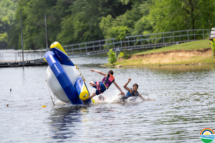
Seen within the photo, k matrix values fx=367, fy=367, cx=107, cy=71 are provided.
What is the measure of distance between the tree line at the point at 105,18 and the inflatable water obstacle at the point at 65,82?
27414mm

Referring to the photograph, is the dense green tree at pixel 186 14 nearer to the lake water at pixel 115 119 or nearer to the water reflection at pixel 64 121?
the lake water at pixel 115 119

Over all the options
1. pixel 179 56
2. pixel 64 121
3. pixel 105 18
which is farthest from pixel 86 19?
pixel 64 121

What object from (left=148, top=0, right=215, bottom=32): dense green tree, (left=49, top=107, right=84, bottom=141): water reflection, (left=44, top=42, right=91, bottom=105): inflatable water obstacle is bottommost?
(left=49, top=107, right=84, bottom=141): water reflection

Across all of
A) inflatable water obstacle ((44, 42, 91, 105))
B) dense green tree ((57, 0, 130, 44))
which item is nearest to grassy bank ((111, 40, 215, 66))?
inflatable water obstacle ((44, 42, 91, 105))

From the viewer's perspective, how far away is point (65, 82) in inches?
643

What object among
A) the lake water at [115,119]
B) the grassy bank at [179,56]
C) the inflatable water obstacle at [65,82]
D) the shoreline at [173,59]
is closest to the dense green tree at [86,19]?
the shoreline at [173,59]

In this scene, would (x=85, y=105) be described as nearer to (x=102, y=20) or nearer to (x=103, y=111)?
(x=103, y=111)

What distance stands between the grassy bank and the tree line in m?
6.94

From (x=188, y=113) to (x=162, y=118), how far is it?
124cm

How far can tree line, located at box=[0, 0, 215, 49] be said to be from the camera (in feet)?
150

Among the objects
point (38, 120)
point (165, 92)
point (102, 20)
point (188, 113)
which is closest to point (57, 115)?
point (38, 120)

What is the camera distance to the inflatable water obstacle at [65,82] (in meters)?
16.3

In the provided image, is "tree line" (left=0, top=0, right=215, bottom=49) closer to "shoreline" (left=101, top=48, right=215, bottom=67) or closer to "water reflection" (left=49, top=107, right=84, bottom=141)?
"shoreline" (left=101, top=48, right=215, bottom=67)

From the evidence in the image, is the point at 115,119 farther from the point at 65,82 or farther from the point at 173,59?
the point at 173,59
